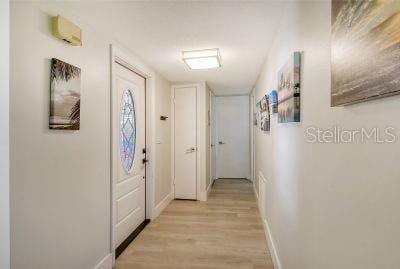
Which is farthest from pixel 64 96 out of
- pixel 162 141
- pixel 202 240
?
pixel 162 141

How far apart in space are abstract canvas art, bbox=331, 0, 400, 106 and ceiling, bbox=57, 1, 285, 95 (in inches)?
38.9

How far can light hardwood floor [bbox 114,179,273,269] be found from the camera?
7.55 feet

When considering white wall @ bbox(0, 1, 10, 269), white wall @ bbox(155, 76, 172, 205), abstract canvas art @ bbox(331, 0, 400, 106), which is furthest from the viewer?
white wall @ bbox(155, 76, 172, 205)

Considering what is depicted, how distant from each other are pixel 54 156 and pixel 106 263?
4.04 feet

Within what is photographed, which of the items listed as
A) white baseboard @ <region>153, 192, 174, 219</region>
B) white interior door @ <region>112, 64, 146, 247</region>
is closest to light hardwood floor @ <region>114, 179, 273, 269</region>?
white baseboard @ <region>153, 192, 174, 219</region>

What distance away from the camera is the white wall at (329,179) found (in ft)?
2.09

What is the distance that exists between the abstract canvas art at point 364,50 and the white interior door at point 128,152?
204cm

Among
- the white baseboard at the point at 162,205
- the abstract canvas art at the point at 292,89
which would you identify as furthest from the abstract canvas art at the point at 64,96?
the white baseboard at the point at 162,205

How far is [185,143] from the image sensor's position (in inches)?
173

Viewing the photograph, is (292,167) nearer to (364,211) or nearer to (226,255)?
(364,211)

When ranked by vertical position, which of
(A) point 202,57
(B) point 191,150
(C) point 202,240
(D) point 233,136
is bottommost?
(C) point 202,240

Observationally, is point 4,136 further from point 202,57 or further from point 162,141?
point 162,141

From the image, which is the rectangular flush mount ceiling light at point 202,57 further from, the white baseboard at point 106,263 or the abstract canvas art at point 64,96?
the white baseboard at point 106,263

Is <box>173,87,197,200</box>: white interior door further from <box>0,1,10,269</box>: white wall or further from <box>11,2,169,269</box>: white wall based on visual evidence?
<box>0,1,10,269</box>: white wall
